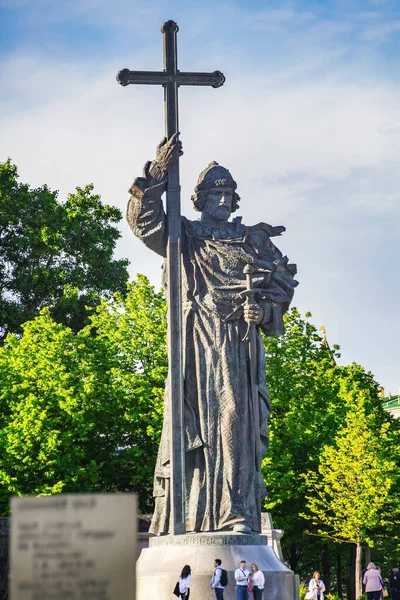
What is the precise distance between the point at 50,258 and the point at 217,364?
37083mm

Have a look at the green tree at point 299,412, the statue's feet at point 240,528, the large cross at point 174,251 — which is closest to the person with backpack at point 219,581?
the statue's feet at point 240,528

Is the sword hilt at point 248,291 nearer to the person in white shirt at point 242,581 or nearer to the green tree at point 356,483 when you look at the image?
the person in white shirt at point 242,581

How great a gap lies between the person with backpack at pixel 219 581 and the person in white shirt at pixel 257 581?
371 mm

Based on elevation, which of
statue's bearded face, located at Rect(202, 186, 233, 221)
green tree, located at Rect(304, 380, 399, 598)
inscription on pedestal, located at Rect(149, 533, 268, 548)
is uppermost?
statue's bearded face, located at Rect(202, 186, 233, 221)

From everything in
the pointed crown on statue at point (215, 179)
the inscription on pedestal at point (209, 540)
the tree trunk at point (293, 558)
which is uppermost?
the pointed crown on statue at point (215, 179)

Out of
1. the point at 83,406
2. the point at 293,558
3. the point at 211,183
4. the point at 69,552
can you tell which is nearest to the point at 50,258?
the point at 83,406

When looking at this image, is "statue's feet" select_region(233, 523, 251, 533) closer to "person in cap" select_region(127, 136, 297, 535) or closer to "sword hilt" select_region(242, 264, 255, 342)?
"person in cap" select_region(127, 136, 297, 535)

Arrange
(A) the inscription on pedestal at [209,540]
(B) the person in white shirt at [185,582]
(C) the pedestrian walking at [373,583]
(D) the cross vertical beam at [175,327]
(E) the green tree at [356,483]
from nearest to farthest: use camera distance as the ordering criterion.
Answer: (B) the person in white shirt at [185,582] < (A) the inscription on pedestal at [209,540] < (D) the cross vertical beam at [175,327] < (C) the pedestrian walking at [373,583] < (E) the green tree at [356,483]

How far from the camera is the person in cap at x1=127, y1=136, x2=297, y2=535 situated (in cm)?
1498

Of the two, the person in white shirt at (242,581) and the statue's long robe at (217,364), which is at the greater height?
the statue's long robe at (217,364)

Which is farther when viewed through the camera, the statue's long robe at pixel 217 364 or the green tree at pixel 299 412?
the green tree at pixel 299 412

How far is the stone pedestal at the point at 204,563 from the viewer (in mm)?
13547

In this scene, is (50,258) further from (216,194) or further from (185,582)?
(185,582)

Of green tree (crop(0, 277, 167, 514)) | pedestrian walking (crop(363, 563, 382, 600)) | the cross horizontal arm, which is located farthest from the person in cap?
green tree (crop(0, 277, 167, 514))
